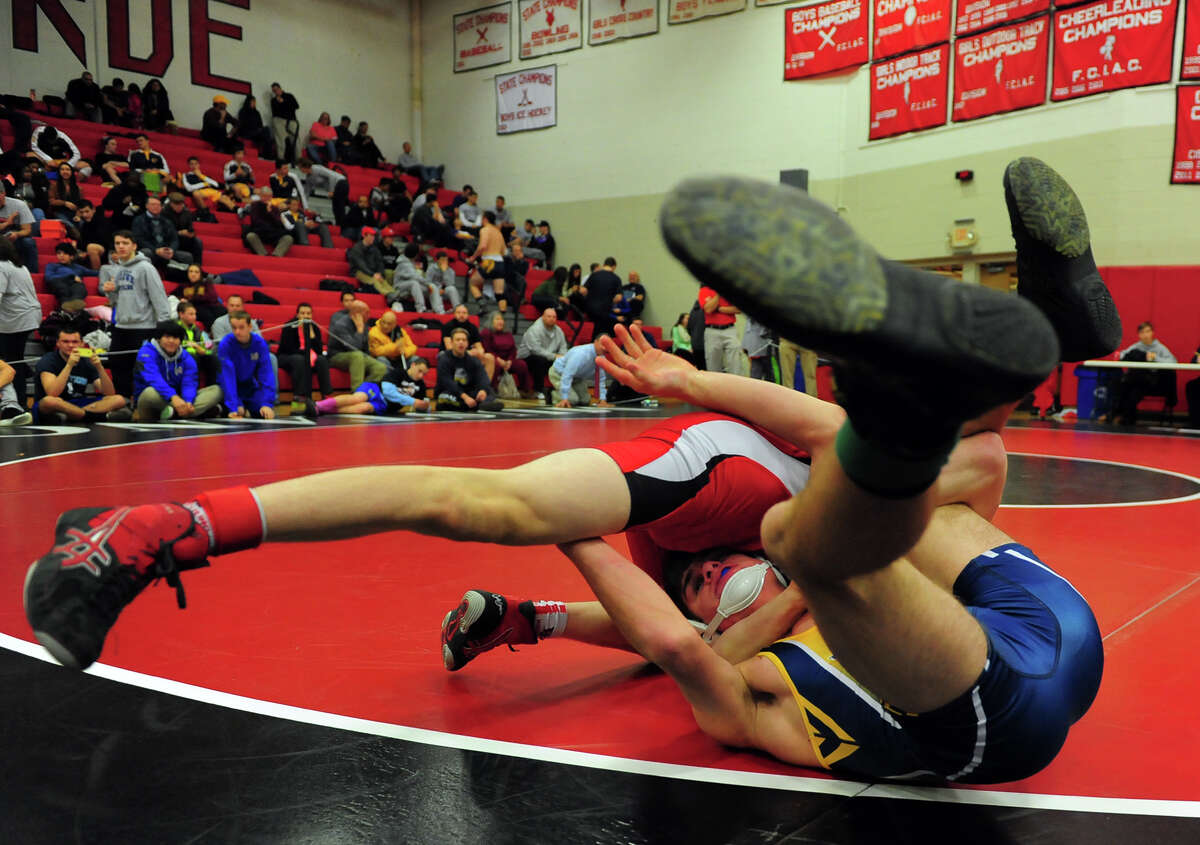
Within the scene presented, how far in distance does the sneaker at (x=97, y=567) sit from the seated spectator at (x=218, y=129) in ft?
48.7

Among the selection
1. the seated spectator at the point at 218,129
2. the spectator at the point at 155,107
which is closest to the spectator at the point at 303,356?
the seated spectator at the point at 218,129

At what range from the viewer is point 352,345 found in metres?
9.76

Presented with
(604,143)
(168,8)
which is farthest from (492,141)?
(168,8)

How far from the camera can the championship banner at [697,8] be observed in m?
14.0

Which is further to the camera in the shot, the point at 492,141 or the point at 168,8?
the point at 492,141

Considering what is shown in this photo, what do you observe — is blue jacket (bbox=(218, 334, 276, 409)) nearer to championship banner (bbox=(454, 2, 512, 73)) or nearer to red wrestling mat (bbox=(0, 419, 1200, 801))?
red wrestling mat (bbox=(0, 419, 1200, 801))

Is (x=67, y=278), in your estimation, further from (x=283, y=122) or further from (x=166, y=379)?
(x=283, y=122)

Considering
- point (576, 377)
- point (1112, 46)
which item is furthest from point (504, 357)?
point (1112, 46)

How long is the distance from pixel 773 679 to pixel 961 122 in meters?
11.5

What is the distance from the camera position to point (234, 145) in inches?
577

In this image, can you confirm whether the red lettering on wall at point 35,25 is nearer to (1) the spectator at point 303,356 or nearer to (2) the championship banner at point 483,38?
(2) the championship banner at point 483,38

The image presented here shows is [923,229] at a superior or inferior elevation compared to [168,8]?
inferior

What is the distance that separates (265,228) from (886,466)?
12.5 m

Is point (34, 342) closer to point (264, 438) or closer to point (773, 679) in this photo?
point (264, 438)
